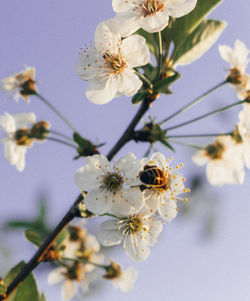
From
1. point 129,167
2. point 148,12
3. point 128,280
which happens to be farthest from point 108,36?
point 128,280

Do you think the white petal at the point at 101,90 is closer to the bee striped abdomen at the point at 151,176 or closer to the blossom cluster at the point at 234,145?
the bee striped abdomen at the point at 151,176

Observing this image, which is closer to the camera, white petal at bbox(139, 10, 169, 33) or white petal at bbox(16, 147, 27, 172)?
white petal at bbox(139, 10, 169, 33)

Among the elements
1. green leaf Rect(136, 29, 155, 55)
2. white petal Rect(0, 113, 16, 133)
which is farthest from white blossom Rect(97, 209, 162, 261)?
white petal Rect(0, 113, 16, 133)

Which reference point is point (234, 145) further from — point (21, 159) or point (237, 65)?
point (21, 159)

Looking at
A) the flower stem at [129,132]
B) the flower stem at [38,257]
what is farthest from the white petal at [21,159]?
the flower stem at [129,132]

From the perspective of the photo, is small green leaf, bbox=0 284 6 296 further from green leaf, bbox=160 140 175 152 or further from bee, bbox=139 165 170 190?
green leaf, bbox=160 140 175 152
